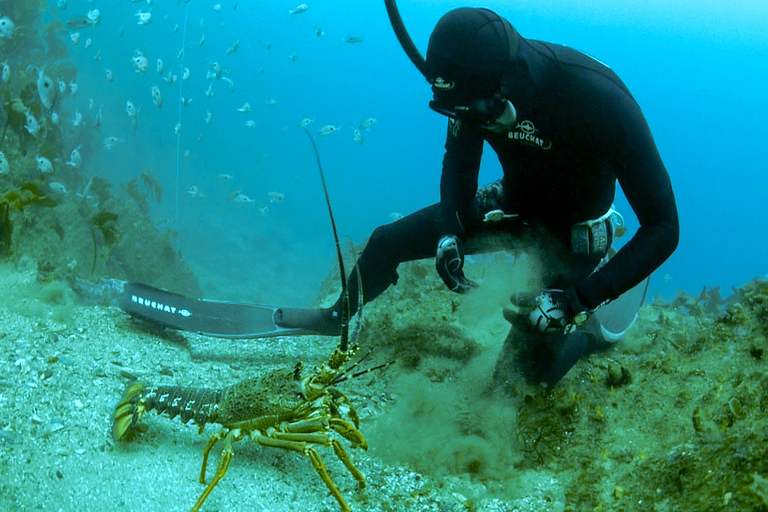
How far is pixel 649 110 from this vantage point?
77.3 m

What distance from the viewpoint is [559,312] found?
3.09 m

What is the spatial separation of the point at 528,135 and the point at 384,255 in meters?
1.72

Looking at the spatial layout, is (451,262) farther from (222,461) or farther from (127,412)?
(127,412)

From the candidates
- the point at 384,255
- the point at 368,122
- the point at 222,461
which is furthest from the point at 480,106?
the point at 368,122

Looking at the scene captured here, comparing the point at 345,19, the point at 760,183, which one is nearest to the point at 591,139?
the point at 760,183

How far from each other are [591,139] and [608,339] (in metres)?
1.91

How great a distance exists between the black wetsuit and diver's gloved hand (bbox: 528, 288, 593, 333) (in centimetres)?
6

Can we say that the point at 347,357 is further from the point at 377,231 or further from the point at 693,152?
the point at 693,152

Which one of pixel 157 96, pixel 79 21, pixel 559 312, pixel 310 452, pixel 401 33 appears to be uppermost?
pixel 401 33

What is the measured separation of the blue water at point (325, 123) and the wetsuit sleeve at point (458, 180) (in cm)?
1096

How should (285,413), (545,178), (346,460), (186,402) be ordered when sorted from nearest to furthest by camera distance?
(346,460)
(285,413)
(186,402)
(545,178)

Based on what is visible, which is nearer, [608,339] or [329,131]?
[608,339]

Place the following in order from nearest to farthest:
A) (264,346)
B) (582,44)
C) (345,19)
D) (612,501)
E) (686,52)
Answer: (612,501)
(264,346)
(582,44)
(686,52)
(345,19)

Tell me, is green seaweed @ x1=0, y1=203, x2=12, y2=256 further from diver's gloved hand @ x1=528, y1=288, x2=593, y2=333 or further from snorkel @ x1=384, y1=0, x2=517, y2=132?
diver's gloved hand @ x1=528, y1=288, x2=593, y2=333
